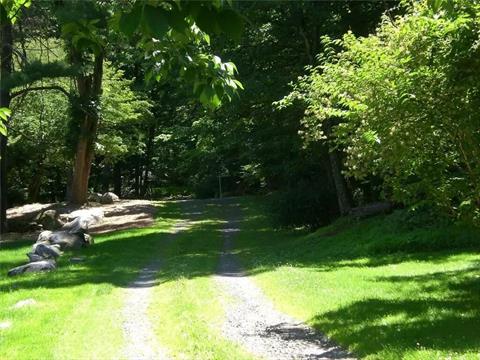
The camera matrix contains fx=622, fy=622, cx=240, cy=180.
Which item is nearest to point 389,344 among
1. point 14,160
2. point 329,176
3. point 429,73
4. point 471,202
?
point 471,202

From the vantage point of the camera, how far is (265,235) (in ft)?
78.1

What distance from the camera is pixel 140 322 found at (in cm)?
952

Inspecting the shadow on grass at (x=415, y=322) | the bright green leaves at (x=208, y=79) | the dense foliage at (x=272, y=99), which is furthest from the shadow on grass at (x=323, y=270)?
the bright green leaves at (x=208, y=79)

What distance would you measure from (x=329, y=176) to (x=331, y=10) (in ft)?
22.2

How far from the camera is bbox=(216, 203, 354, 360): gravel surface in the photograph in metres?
7.35

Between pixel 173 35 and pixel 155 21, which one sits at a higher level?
pixel 173 35

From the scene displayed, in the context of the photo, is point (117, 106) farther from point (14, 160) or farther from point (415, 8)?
point (415, 8)

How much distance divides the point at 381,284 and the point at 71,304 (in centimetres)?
561

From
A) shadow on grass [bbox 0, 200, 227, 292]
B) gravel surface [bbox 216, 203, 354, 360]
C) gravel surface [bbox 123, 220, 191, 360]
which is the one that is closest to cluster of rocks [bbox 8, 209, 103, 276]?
shadow on grass [bbox 0, 200, 227, 292]

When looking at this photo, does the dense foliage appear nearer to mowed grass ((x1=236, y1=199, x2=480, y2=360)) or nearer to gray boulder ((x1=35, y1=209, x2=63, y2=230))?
mowed grass ((x1=236, y1=199, x2=480, y2=360))

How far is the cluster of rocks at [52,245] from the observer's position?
15852 mm

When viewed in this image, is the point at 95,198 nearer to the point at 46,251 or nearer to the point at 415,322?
the point at 46,251

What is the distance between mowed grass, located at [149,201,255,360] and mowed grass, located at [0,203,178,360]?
65 cm

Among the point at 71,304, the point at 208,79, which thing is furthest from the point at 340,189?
the point at 208,79
